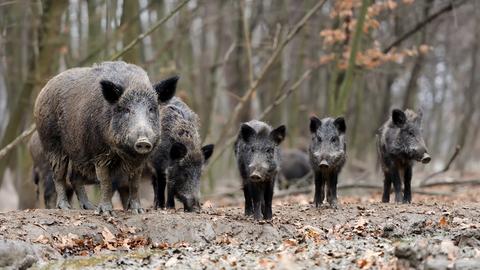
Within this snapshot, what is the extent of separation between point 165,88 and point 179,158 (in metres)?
1.60

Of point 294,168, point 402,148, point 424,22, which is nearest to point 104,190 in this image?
point 402,148

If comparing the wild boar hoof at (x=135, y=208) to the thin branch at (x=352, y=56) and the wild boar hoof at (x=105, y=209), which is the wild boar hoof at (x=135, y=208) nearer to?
the wild boar hoof at (x=105, y=209)

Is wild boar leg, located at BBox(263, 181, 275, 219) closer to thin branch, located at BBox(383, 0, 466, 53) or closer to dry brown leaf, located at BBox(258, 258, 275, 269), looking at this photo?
dry brown leaf, located at BBox(258, 258, 275, 269)

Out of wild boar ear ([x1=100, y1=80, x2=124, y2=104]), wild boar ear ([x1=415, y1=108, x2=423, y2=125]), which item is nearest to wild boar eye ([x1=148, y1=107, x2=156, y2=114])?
wild boar ear ([x1=100, y1=80, x2=124, y2=104])

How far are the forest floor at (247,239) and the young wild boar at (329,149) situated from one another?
488 millimetres

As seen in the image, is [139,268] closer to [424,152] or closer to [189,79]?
[424,152]

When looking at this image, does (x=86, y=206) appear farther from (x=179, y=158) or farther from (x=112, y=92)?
(x=112, y=92)

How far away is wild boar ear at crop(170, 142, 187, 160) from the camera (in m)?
12.2

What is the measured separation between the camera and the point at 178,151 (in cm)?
1225

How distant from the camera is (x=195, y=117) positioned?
13.0m

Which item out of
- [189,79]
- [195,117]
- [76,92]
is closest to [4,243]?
[76,92]

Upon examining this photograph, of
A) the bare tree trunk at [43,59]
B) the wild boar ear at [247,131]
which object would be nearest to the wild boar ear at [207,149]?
the wild boar ear at [247,131]

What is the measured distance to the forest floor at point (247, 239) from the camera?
8406 millimetres

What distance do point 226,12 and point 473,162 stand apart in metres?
38.0
